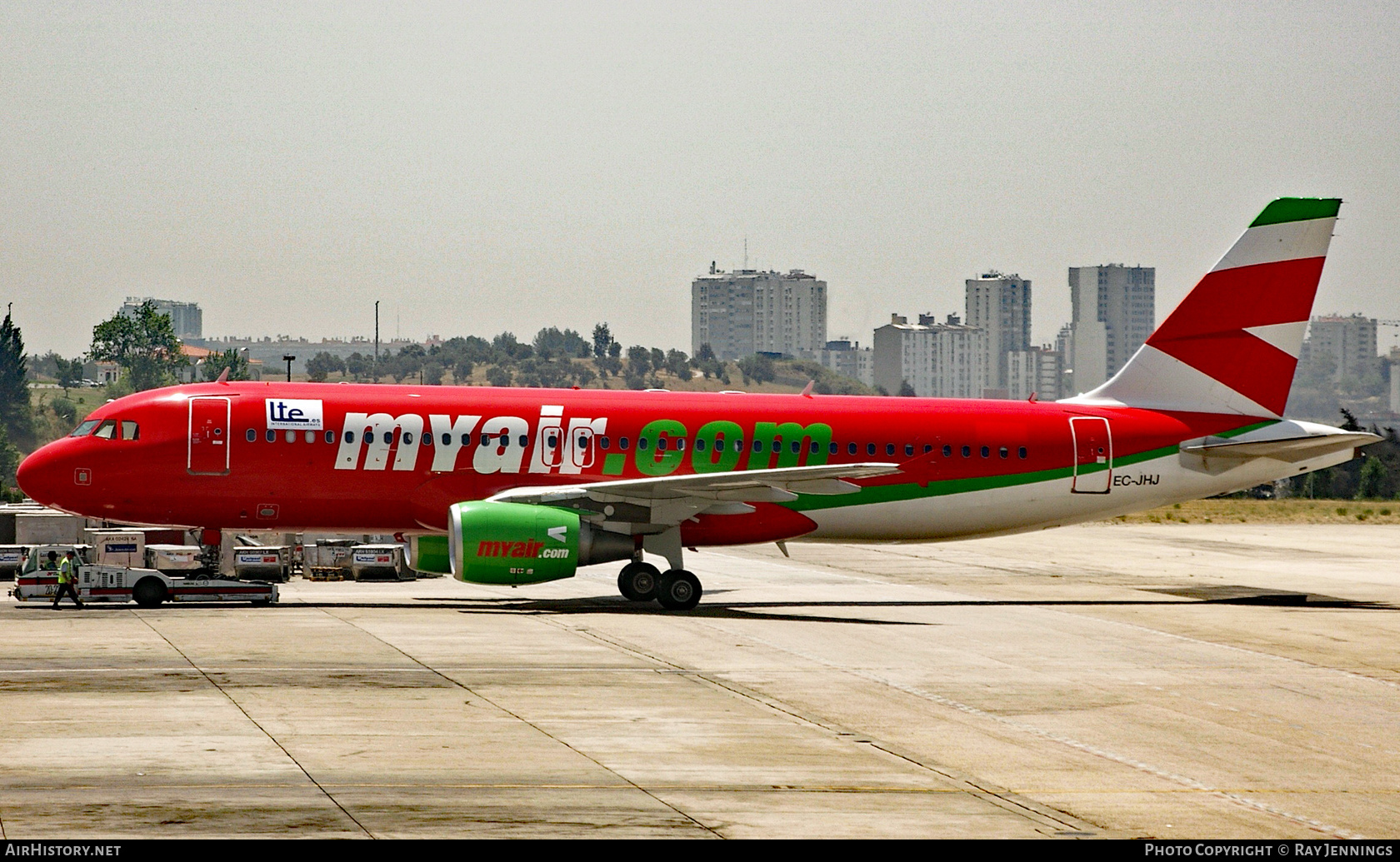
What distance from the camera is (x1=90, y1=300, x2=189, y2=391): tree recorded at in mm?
164750

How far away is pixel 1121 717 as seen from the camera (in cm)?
1908

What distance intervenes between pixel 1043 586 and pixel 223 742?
26.9 m

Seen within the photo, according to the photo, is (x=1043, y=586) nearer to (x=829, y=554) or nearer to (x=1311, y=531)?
(x=829, y=554)

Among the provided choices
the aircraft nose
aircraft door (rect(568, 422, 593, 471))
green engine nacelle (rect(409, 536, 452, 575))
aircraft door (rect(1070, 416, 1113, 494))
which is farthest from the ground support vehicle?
aircraft door (rect(1070, 416, 1113, 494))

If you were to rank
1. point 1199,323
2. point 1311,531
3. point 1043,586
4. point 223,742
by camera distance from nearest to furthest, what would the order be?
point 223,742
point 1199,323
point 1043,586
point 1311,531

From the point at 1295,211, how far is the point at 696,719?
2371 centimetres

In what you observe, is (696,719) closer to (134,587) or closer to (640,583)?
(640,583)

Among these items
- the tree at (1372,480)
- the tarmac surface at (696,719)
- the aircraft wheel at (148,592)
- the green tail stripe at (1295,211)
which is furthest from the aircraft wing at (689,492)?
the tree at (1372,480)

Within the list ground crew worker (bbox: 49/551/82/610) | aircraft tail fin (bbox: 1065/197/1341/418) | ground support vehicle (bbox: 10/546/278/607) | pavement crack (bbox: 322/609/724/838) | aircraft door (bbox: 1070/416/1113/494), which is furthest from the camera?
aircraft tail fin (bbox: 1065/197/1341/418)

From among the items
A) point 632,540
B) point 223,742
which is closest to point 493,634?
point 632,540

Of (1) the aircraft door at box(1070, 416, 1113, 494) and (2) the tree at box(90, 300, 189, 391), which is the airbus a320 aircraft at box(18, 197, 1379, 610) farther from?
(2) the tree at box(90, 300, 189, 391)

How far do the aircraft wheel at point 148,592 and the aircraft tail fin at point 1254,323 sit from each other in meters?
21.0

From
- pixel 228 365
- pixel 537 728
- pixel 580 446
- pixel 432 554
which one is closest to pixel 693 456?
pixel 580 446

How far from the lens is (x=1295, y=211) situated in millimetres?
35281
